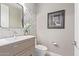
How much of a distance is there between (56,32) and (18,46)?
0.68 metres

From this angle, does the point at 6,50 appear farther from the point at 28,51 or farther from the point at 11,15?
the point at 11,15

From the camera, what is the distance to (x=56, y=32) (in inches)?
68.4

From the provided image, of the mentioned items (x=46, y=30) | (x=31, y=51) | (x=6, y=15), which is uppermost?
(x=6, y=15)

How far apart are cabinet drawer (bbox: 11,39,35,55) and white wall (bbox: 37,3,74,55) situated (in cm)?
15

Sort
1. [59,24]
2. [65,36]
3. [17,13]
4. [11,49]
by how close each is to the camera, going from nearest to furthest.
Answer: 1. [11,49]
2. [59,24]
3. [65,36]
4. [17,13]

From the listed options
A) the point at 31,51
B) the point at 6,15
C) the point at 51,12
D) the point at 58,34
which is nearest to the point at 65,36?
the point at 58,34

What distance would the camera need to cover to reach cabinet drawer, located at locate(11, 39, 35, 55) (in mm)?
1432

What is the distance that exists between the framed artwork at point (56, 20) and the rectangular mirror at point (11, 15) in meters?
0.54

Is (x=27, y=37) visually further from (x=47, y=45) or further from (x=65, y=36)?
(x=65, y=36)

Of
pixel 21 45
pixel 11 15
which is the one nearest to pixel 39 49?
pixel 21 45

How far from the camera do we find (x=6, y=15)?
174cm

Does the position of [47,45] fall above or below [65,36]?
below

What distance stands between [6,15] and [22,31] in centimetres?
39

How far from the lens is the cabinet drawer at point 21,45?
1.43 metres
